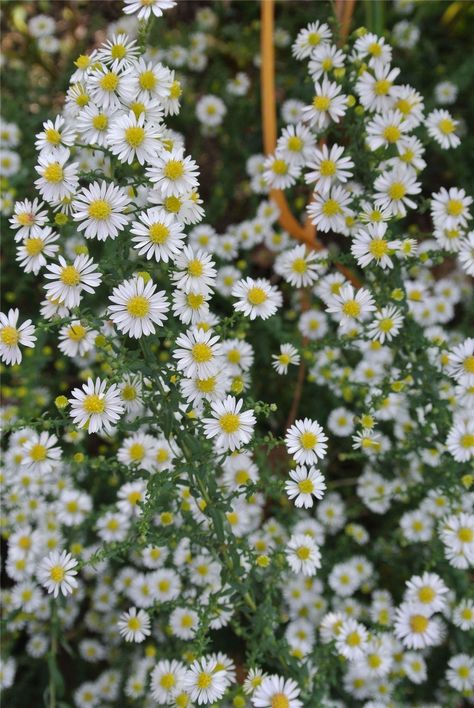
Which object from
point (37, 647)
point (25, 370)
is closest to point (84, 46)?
point (25, 370)

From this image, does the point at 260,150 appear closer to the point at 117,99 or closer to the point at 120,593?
the point at 117,99

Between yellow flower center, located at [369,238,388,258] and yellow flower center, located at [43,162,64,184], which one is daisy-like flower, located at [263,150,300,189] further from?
yellow flower center, located at [43,162,64,184]

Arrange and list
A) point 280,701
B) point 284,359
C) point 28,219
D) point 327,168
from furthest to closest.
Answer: point 327,168
point 284,359
point 280,701
point 28,219

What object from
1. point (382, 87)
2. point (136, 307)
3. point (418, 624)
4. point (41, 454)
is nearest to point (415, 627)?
point (418, 624)

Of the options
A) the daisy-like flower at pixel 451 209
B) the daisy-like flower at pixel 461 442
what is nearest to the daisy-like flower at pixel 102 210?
the daisy-like flower at pixel 451 209

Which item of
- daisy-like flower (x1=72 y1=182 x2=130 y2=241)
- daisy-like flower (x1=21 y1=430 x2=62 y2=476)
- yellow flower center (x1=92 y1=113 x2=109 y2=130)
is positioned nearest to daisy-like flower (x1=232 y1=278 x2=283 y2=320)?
daisy-like flower (x1=72 y1=182 x2=130 y2=241)

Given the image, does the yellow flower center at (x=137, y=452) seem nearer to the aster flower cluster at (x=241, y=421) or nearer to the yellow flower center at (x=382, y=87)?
the aster flower cluster at (x=241, y=421)

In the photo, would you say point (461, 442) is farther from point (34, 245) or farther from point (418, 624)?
point (34, 245)
